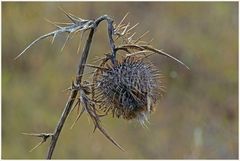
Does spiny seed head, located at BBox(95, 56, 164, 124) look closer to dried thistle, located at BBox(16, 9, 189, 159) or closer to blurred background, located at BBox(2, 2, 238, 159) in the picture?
dried thistle, located at BBox(16, 9, 189, 159)

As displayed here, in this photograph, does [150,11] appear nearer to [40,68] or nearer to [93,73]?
[40,68]

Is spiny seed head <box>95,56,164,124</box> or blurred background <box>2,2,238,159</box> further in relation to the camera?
blurred background <box>2,2,238,159</box>

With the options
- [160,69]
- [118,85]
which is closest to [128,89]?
[118,85]

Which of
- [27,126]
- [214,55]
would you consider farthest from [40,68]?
[214,55]

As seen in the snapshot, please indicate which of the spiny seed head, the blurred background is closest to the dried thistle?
the spiny seed head

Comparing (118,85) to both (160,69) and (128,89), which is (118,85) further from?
(160,69)

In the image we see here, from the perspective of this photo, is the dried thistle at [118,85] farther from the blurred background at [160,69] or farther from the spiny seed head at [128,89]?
the blurred background at [160,69]
